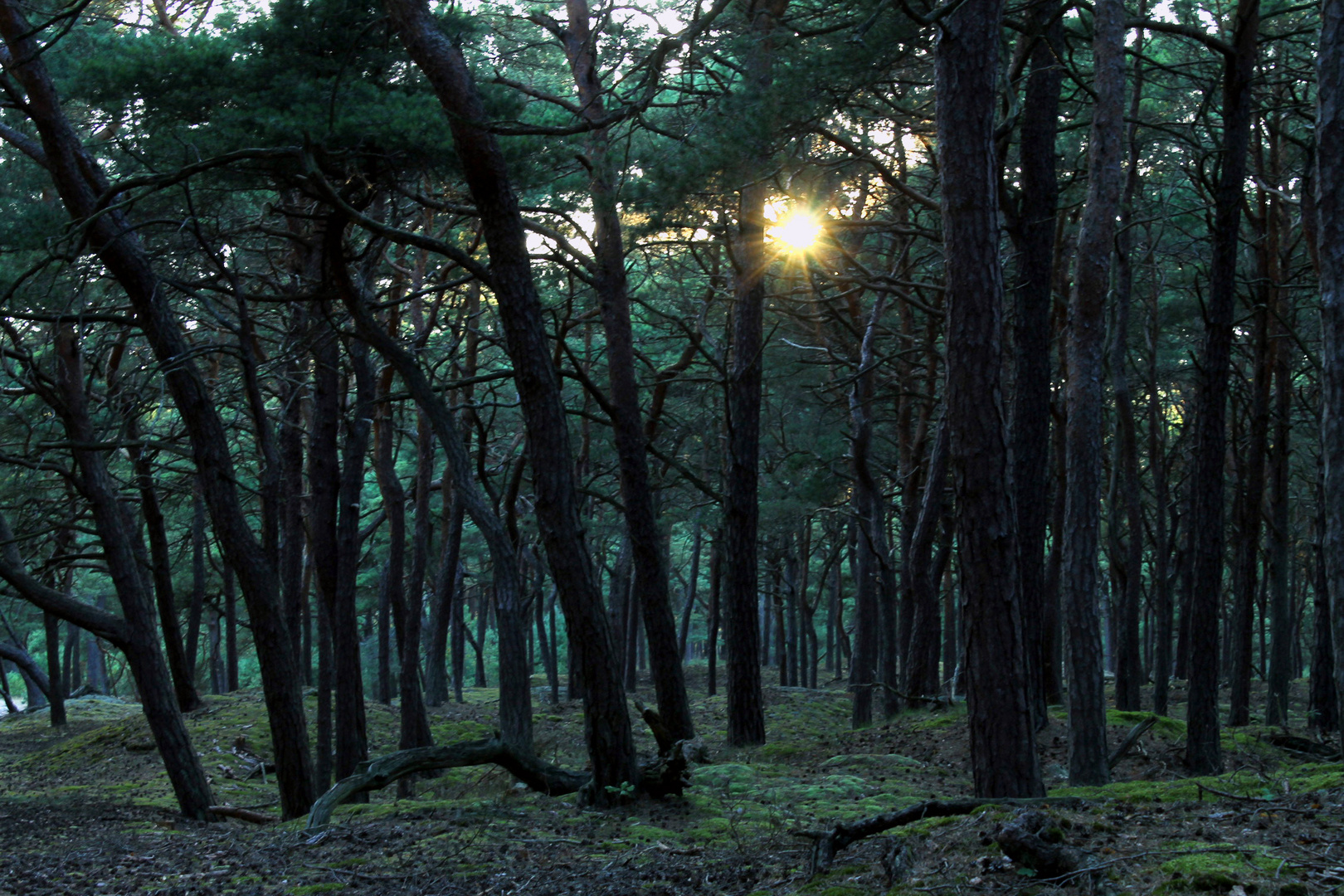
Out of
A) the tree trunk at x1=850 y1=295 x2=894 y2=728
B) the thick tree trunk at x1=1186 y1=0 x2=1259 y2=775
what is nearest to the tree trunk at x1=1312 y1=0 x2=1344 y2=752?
the thick tree trunk at x1=1186 y1=0 x2=1259 y2=775

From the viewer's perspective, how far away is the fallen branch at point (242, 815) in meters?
9.69

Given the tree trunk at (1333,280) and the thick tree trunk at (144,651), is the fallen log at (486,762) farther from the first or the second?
the tree trunk at (1333,280)

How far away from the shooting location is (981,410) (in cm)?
616

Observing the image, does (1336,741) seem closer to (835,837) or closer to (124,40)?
(835,837)

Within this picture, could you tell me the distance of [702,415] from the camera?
20.5 metres

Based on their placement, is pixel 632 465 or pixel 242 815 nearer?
pixel 242 815

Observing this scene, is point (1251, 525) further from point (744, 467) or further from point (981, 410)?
point (981, 410)

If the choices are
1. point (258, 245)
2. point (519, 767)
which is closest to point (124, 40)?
point (519, 767)

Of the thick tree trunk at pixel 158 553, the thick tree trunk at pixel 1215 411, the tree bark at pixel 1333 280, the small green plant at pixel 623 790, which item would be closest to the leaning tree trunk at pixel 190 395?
the thick tree trunk at pixel 158 553

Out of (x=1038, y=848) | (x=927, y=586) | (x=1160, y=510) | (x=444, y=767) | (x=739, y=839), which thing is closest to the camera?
(x=1038, y=848)

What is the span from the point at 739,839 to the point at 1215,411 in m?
6.27

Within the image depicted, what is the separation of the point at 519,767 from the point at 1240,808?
4.83 m

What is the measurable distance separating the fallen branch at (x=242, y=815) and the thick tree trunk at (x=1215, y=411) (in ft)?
28.6

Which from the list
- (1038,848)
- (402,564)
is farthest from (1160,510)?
(1038,848)
